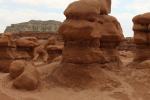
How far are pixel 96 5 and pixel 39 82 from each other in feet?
10.7

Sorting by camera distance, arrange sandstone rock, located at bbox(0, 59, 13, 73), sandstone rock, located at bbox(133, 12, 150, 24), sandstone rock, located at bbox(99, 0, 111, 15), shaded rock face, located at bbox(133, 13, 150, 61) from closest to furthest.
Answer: sandstone rock, located at bbox(99, 0, 111, 15) < sandstone rock, located at bbox(133, 12, 150, 24) < shaded rock face, located at bbox(133, 13, 150, 61) < sandstone rock, located at bbox(0, 59, 13, 73)

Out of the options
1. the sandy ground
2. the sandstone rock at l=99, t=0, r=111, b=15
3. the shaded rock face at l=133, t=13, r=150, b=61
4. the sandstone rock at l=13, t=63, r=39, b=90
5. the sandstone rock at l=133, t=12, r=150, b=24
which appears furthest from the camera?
the shaded rock face at l=133, t=13, r=150, b=61

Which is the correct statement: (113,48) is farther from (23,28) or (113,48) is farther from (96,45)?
(23,28)

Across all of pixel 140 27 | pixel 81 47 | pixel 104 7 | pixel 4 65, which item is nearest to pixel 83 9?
pixel 81 47

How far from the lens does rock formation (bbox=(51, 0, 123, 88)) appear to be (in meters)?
12.0

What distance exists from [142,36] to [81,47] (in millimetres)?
4910

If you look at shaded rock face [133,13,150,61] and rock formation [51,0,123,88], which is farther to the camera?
shaded rock face [133,13,150,61]

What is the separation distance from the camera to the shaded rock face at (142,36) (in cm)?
1616

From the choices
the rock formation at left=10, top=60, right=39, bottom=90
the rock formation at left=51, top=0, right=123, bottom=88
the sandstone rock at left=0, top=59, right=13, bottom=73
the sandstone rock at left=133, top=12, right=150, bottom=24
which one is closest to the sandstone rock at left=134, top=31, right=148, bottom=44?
the sandstone rock at left=133, top=12, right=150, bottom=24

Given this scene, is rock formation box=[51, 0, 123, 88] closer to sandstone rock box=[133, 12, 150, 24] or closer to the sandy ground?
the sandy ground

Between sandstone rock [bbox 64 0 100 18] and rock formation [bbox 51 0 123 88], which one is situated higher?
sandstone rock [bbox 64 0 100 18]

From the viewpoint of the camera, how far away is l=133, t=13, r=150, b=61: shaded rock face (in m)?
16.2

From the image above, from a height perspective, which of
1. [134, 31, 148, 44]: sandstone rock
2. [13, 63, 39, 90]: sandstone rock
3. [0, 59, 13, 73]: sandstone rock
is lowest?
[0, 59, 13, 73]: sandstone rock

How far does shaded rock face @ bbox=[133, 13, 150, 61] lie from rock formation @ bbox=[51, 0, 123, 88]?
396cm
